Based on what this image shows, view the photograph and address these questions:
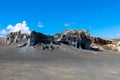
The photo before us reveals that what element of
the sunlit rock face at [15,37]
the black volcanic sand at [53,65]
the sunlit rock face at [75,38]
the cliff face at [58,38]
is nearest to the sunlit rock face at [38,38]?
the cliff face at [58,38]

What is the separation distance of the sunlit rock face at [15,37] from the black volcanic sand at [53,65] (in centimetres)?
561

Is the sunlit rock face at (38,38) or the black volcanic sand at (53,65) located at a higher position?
the sunlit rock face at (38,38)

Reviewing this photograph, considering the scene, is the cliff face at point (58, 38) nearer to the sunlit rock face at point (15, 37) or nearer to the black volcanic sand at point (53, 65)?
the sunlit rock face at point (15, 37)

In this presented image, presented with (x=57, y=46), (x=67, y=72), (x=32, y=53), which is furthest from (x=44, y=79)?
(x=57, y=46)

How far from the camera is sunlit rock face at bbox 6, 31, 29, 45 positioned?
53919 millimetres

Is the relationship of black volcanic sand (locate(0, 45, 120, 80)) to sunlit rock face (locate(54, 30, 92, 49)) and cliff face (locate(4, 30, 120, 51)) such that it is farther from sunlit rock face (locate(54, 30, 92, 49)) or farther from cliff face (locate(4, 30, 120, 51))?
sunlit rock face (locate(54, 30, 92, 49))

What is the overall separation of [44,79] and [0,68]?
6.80m

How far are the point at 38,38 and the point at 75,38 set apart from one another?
9.61m

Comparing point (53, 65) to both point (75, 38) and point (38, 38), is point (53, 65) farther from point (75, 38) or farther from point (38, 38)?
point (75, 38)

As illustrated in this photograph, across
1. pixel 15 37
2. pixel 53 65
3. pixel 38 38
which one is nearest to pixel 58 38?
pixel 38 38

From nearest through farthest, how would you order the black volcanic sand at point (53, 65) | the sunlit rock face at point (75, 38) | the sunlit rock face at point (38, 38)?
1. the black volcanic sand at point (53, 65)
2. the sunlit rock face at point (38, 38)
3. the sunlit rock face at point (75, 38)

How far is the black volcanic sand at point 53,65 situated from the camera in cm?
2964

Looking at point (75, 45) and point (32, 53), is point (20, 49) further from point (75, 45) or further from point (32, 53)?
Answer: point (75, 45)

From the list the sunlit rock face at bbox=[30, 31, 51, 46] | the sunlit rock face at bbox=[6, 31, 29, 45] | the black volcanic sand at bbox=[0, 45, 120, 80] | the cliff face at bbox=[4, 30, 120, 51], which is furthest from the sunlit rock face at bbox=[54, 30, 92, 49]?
the sunlit rock face at bbox=[6, 31, 29, 45]
